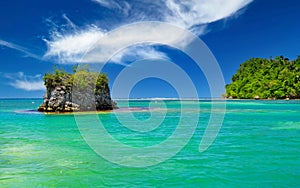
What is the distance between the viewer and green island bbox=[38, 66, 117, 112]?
133 ft

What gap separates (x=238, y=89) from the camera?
14625 cm

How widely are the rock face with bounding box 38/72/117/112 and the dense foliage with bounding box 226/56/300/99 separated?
97397 millimetres

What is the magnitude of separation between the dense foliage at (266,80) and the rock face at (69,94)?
97.4m

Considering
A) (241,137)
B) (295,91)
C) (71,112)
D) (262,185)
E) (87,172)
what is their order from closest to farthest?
(262,185) < (87,172) < (241,137) < (71,112) < (295,91)

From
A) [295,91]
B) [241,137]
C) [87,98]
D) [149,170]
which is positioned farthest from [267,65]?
[149,170]

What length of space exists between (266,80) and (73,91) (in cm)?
11111

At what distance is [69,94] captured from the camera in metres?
40.8

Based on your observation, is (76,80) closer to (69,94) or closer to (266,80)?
(69,94)

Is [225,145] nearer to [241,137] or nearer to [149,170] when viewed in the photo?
[241,137]

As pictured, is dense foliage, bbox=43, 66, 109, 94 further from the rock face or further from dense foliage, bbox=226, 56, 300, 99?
dense foliage, bbox=226, 56, 300, 99

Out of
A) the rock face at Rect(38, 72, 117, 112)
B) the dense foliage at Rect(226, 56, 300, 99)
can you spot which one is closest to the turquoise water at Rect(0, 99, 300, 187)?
the rock face at Rect(38, 72, 117, 112)

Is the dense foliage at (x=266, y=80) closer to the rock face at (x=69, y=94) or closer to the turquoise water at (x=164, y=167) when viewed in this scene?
the rock face at (x=69, y=94)

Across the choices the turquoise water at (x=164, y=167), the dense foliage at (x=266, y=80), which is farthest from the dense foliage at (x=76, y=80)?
the dense foliage at (x=266, y=80)

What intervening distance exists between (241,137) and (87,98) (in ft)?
94.1
